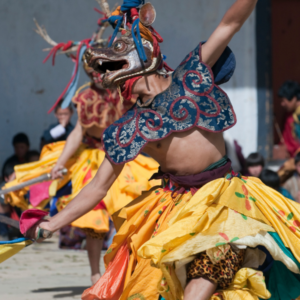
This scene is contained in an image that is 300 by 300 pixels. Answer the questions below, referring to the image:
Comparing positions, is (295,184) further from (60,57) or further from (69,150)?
(60,57)

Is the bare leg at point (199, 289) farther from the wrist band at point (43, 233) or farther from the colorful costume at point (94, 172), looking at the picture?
the colorful costume at point (94, 172)

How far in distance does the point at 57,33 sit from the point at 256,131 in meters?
2.69

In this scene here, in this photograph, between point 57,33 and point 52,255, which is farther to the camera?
point 57,33

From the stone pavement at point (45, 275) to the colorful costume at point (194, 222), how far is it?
1.69m

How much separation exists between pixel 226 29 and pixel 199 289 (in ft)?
3.50

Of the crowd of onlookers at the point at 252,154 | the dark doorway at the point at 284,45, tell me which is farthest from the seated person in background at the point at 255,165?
the dark doorway at the point at 284,45

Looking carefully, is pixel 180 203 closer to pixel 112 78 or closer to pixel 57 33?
pixel 112 78

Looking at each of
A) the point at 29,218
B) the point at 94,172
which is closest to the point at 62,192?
the point at 94,172

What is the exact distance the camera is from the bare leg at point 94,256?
13.9 ft

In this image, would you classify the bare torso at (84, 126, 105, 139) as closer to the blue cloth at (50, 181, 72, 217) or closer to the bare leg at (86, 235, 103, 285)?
the blue cloth at (50, 181, 72, 217)

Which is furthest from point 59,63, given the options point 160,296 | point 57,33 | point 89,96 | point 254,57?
point 160,296

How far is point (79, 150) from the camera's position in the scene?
4.57 metres

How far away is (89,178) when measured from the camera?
4.35m

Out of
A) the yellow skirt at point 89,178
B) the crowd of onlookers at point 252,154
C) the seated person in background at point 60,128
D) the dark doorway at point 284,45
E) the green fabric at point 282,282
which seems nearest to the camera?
the green fabric at point 282,282
